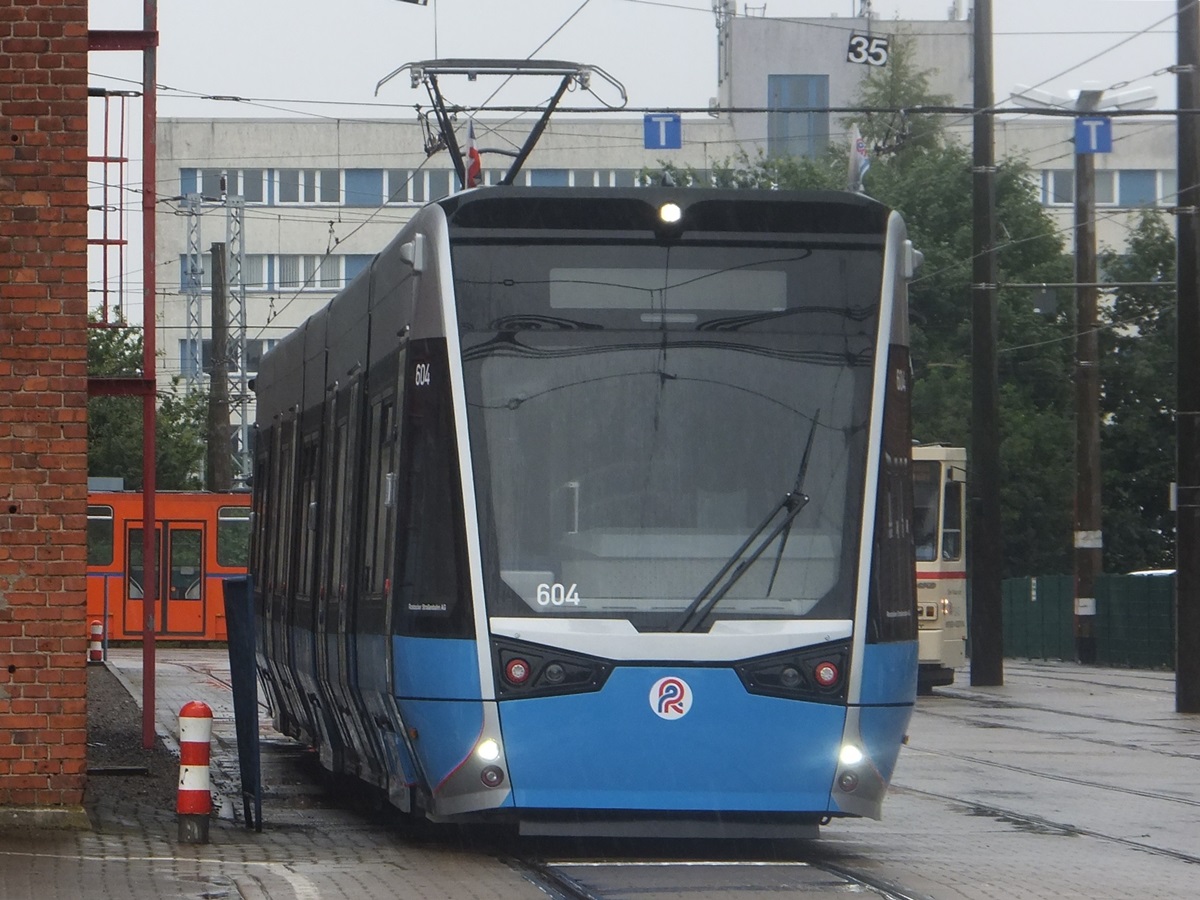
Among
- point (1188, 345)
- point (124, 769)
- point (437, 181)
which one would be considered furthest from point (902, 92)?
point (124, 769)

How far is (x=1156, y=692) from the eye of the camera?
29531mm

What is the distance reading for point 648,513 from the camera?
32.4 ft

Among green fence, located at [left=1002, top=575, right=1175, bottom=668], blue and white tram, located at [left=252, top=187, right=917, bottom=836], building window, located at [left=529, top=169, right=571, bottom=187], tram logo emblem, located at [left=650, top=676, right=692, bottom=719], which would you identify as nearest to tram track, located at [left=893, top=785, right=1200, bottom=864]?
blue and white tram, located at [left=252, top=187, right=917, bottom=836]

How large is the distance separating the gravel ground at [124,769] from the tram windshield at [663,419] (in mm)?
3296

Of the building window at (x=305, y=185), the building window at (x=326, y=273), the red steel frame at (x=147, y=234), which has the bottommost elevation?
the red steel frame at (x=147, y=234)

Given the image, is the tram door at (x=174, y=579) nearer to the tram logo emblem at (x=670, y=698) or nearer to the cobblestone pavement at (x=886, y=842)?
the cobblestone pavement at (x=886, y=842)

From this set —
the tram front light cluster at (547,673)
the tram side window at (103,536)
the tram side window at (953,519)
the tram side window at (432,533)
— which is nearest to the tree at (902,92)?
the tram side window at (103,536)

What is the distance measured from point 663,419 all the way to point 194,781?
9.68 feet

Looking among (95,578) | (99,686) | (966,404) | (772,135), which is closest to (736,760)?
(99,686)

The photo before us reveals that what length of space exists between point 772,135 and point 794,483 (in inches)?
2612

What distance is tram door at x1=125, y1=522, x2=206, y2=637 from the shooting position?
127 feet

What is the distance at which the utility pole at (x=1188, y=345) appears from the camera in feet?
79.4

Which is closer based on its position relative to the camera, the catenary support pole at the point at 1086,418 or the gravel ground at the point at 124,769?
the gravel ground at the point at 124,769

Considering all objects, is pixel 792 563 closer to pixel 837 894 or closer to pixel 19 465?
pixel 837 894
